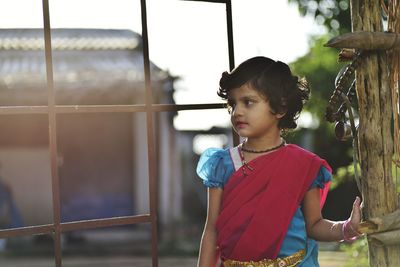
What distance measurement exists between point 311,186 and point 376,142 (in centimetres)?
23

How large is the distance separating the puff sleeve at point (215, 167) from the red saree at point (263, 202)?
4cm

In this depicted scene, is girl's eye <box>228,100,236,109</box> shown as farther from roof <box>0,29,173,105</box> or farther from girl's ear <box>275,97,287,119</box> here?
roof <box>0,29,173,105</box>

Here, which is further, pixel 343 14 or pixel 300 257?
pixel 343 14

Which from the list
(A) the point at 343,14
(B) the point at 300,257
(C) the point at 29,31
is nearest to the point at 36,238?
(C) the point at 29,31

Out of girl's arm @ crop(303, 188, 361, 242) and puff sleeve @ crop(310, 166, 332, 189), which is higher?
puff sleeve @ crop(310, 166, 332, 189)

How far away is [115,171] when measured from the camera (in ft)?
36.7

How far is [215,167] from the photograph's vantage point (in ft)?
8.11

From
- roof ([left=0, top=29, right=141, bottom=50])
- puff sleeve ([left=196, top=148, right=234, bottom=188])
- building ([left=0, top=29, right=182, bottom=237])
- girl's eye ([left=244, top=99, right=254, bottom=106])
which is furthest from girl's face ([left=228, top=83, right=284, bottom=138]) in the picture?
roof ([left=0, top=29, right=141, bottom=50])

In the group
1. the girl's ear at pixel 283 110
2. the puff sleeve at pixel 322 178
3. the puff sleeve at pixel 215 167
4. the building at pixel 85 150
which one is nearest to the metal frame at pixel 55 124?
the puff sleeve at pixel 215 167

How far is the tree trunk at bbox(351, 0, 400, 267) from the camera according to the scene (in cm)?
234

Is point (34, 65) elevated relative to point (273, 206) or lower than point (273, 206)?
elevated

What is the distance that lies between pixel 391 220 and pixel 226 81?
1.93 feet

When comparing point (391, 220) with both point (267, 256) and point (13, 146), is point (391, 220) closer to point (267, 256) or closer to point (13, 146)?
point (267, 256)

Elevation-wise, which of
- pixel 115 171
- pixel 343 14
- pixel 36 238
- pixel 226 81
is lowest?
pixel 36 238
